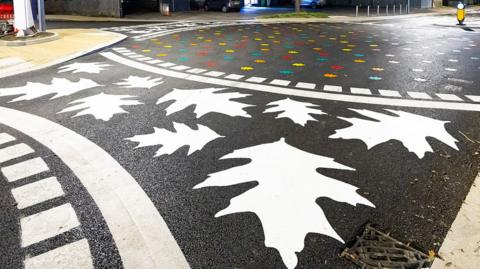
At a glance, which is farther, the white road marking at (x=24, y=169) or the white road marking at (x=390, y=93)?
the white road marking at (x=390, y=93)

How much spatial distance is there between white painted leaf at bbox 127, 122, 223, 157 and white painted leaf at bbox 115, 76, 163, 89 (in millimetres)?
2484

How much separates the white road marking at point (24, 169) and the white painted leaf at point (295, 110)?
2929 millimetres

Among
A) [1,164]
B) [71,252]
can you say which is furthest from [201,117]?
[71,252]

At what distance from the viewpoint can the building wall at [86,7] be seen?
25.9 meters

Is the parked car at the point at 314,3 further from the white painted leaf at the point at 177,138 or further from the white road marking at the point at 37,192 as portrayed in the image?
the white road marking at the point at 37,192

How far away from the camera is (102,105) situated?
236 inches

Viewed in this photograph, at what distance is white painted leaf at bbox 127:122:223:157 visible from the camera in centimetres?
440

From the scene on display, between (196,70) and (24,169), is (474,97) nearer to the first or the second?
(196,70)

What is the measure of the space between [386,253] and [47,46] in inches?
444

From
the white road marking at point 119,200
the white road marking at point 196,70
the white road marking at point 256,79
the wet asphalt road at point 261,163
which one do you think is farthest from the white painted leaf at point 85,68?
the white road marking at point 119,200

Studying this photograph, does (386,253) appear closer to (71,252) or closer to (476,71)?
(71,252)


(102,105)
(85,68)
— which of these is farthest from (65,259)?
(85,68)

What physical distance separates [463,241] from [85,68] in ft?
26.8

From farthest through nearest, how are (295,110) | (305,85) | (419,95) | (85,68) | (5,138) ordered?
Answer: (85,68), (305,85), (419,95), (295,110), (5,138)
